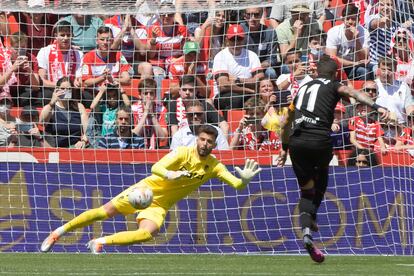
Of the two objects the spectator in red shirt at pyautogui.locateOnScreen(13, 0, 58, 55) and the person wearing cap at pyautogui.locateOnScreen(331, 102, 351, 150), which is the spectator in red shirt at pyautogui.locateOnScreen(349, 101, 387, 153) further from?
the spectator in red shirt at pyautogui.locateOnScreen(13, 0, 58, 55)

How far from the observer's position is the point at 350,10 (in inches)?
620

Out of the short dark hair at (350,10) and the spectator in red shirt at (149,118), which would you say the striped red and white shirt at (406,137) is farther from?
the spectator in red shirt at (149,118)

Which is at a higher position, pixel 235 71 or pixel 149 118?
pixel 235 71

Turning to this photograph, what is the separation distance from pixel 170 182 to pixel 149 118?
3909 millimetres

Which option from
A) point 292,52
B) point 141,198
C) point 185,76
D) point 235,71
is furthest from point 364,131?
point 141,198

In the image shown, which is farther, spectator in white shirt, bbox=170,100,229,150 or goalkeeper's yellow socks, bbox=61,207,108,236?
spectator in white shirt, bbox=170,100,229,150

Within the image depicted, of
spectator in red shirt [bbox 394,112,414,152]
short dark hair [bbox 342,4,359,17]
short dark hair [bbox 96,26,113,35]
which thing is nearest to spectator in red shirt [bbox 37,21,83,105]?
short dark hair [bbox 96,26,113,35]

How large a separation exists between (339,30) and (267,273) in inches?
257

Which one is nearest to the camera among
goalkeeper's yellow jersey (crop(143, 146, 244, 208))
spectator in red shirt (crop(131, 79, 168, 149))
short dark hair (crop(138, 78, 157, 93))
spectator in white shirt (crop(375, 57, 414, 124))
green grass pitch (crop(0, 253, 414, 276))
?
green grass pitch (crop(0, 253, 414, 276))

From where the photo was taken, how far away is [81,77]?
16.6 metres

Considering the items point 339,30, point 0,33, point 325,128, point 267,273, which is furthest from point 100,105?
point 267,273

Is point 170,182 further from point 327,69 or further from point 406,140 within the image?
point 406,140

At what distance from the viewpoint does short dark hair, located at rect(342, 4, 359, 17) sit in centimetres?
1536

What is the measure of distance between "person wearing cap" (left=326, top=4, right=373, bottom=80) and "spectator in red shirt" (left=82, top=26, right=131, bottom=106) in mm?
3310
